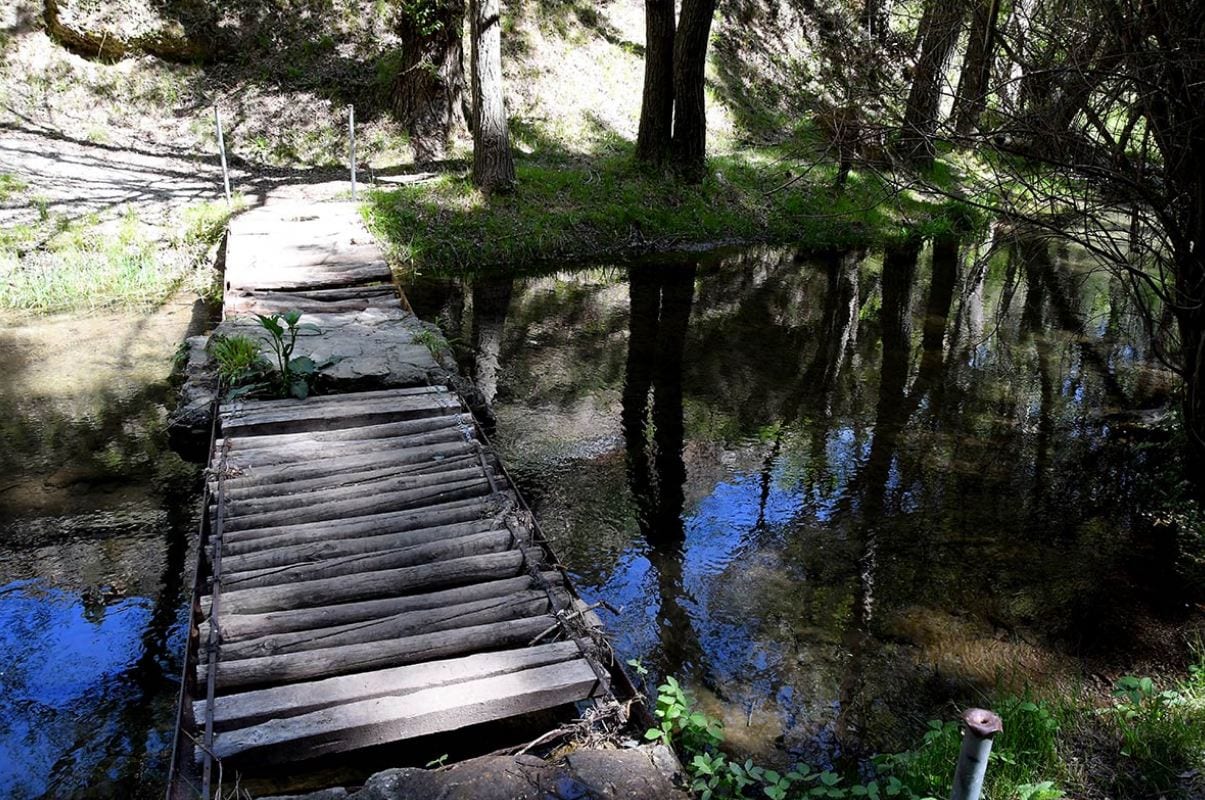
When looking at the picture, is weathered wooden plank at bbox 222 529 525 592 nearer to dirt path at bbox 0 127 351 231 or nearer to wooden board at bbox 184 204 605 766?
wooden board at bbox 184 204 605 766

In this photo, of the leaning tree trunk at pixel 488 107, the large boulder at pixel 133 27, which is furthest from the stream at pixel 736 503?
the large boulder at pixel 133 27

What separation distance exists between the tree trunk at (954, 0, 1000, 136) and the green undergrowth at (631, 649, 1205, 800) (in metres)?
3.40

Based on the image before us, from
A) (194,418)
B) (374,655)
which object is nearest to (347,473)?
(194,418)

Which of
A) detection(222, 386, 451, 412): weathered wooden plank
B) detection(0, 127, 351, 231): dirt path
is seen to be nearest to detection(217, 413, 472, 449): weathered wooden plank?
detection(222, 386, 451, 412): weathered wooden plank

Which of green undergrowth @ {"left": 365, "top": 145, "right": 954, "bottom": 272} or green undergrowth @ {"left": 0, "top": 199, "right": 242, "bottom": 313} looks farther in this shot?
green undergrowth @ {"left": 365, "top": 145, "right": 954, "bottom": 272}

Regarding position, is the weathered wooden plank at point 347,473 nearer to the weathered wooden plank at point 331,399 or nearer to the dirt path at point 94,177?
the weathered wooden plank at point 331,399

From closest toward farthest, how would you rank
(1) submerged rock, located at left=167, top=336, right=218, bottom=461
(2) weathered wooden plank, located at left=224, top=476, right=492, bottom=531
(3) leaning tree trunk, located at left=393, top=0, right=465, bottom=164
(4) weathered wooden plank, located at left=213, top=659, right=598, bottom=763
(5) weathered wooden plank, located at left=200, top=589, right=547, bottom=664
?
(4) weathered wooden plank, located at left=213, top=659, right=598, bottom=763
(5) weathered wooden plank, located at left=200, top=589, right=547, bottom=664
(2) weathered wooden plank, located at left=224, top=476, right=492, bottom=531
(1) submerged rock, located at left=167, top=336, right=218, bottom=461
(3) leaning tree trunk, located at left=393, top=0, right=465, bottom=164

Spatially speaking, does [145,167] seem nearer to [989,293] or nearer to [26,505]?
[26,505]

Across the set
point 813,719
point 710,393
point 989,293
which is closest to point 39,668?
point 813,719

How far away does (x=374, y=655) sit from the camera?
433 centimetres

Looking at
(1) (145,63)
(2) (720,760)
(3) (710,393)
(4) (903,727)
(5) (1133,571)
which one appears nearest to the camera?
(2) (720,760)

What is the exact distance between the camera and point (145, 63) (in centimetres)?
1655

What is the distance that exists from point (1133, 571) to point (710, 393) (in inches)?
166

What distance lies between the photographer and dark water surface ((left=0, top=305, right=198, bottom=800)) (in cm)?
447
